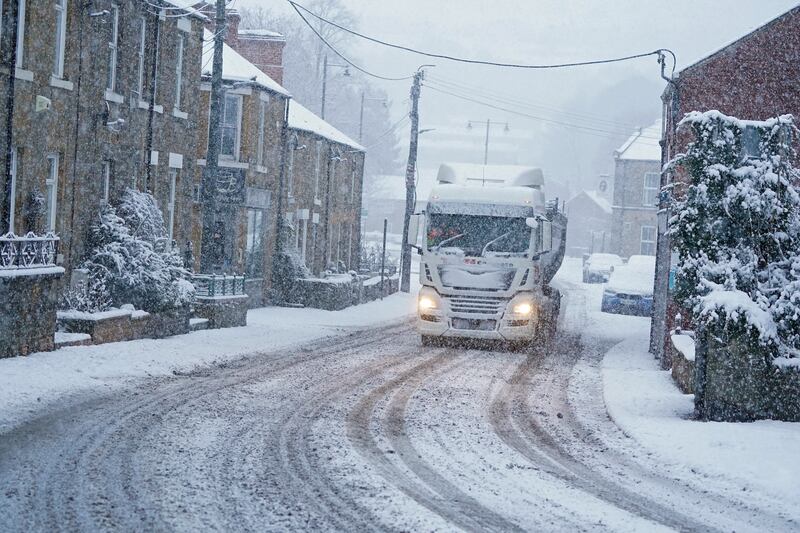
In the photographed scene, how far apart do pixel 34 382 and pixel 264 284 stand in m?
18.9

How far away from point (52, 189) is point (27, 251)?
183 inches

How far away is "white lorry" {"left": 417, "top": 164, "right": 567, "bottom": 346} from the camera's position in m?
20.2

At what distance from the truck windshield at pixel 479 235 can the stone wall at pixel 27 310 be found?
828 centimetres

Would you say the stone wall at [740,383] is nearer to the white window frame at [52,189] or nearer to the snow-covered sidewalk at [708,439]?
the snow-covered sidewalk at [708,439]

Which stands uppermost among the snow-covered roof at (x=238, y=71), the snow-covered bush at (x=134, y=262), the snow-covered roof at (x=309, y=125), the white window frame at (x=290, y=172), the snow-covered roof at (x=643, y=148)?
the snow-covered roof at (x=643, y=148)

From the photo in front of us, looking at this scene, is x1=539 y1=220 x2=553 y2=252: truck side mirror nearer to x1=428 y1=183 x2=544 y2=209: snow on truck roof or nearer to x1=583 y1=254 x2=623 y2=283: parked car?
x1=428 y1=183 x2=544 y2=209: snow on truck roof

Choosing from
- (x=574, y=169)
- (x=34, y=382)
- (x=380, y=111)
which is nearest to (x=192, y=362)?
(x=34, y=382)

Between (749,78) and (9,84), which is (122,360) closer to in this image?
(9,84)

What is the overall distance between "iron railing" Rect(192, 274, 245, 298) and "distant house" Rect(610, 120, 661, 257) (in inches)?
1949

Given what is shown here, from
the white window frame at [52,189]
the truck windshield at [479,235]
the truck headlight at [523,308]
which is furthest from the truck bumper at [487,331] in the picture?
the white window frame at [52,189]

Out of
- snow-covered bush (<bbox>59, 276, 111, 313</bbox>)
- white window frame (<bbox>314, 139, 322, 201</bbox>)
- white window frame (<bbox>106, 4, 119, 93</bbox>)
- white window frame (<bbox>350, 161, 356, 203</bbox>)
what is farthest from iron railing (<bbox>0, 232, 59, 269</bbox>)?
white window frame (<bbox>350, 161, 356, 203</bbox>)

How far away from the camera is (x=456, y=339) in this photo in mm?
22828

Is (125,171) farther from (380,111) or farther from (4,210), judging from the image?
(380,111)

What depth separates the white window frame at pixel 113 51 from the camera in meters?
20.8
